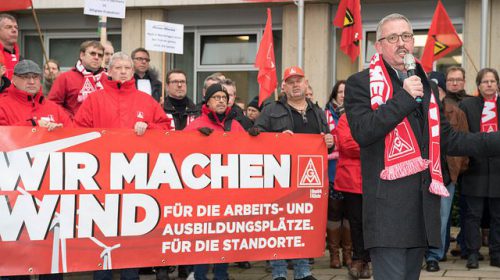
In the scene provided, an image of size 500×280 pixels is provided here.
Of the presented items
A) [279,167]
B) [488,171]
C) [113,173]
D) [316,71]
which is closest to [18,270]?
[113,173]

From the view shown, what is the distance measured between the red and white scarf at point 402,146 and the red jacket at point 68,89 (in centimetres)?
424

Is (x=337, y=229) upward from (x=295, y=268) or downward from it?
upward

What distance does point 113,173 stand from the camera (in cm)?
662

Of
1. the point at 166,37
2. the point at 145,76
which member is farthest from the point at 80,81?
the point at 166,37

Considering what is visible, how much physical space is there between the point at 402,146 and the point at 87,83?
455 centimetres

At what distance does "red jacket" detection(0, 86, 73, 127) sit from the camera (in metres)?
6.68

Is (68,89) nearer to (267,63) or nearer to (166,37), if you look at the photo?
(166,37)

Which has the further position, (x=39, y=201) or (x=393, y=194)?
(x=39, y=201)

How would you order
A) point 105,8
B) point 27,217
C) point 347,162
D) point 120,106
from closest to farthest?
1. point 27,217
2. point 120,106
3. point 347,162
4. point 105,8

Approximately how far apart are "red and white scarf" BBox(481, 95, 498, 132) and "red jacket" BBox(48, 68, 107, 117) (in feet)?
13.9

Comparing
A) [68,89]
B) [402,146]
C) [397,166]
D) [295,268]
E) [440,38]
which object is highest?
[440,38]

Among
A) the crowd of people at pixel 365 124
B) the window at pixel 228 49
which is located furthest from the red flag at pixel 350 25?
the window at pixel 228 49

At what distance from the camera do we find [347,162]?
8.45m

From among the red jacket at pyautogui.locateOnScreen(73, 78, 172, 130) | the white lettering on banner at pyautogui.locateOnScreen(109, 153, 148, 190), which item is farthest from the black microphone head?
the red jacket at pyautogui.locateOnScreen(73, 78, 172, 130)
